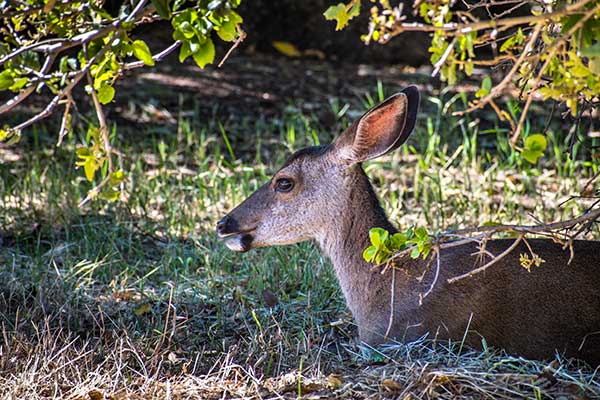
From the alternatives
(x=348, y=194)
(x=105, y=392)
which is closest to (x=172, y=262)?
(x=348, y=194)

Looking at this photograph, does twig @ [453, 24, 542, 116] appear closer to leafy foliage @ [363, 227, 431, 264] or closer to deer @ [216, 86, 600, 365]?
leafy foliage @ [363, 227, 431, 264]

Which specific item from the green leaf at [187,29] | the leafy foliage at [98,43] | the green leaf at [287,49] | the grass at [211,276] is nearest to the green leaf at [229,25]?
the leafy foliage at [98,43]

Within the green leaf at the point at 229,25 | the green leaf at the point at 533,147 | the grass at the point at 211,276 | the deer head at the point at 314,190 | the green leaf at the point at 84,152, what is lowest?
the grass at the point at 211,276

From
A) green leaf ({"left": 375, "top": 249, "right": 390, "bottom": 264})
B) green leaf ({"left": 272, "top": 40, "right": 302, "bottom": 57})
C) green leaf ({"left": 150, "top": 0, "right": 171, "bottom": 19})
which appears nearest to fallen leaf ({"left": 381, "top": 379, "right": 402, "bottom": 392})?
green leaf ({"left": 375, "top": 249, "right": 390, "bottom": 264})

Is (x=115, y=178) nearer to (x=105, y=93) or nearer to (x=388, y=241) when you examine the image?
(x=105, y=93)

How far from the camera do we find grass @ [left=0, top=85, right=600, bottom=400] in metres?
4.33

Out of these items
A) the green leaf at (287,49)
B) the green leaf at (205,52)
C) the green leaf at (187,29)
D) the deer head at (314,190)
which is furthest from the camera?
the green leaf at (287,49)

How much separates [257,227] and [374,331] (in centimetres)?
89

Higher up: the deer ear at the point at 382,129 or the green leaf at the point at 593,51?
the green leaf at the point at 593,51

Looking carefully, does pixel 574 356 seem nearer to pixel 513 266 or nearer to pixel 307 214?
pixel 513 266

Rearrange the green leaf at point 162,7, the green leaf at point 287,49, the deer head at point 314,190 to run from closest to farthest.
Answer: the green leaf at point 162,7, the deer head at point 314,190, the green leaf at point 287,49

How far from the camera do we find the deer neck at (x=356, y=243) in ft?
16.6

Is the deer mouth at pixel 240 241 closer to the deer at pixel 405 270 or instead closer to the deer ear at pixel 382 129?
the deer at pixel 405 270

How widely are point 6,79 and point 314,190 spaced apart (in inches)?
67.9
